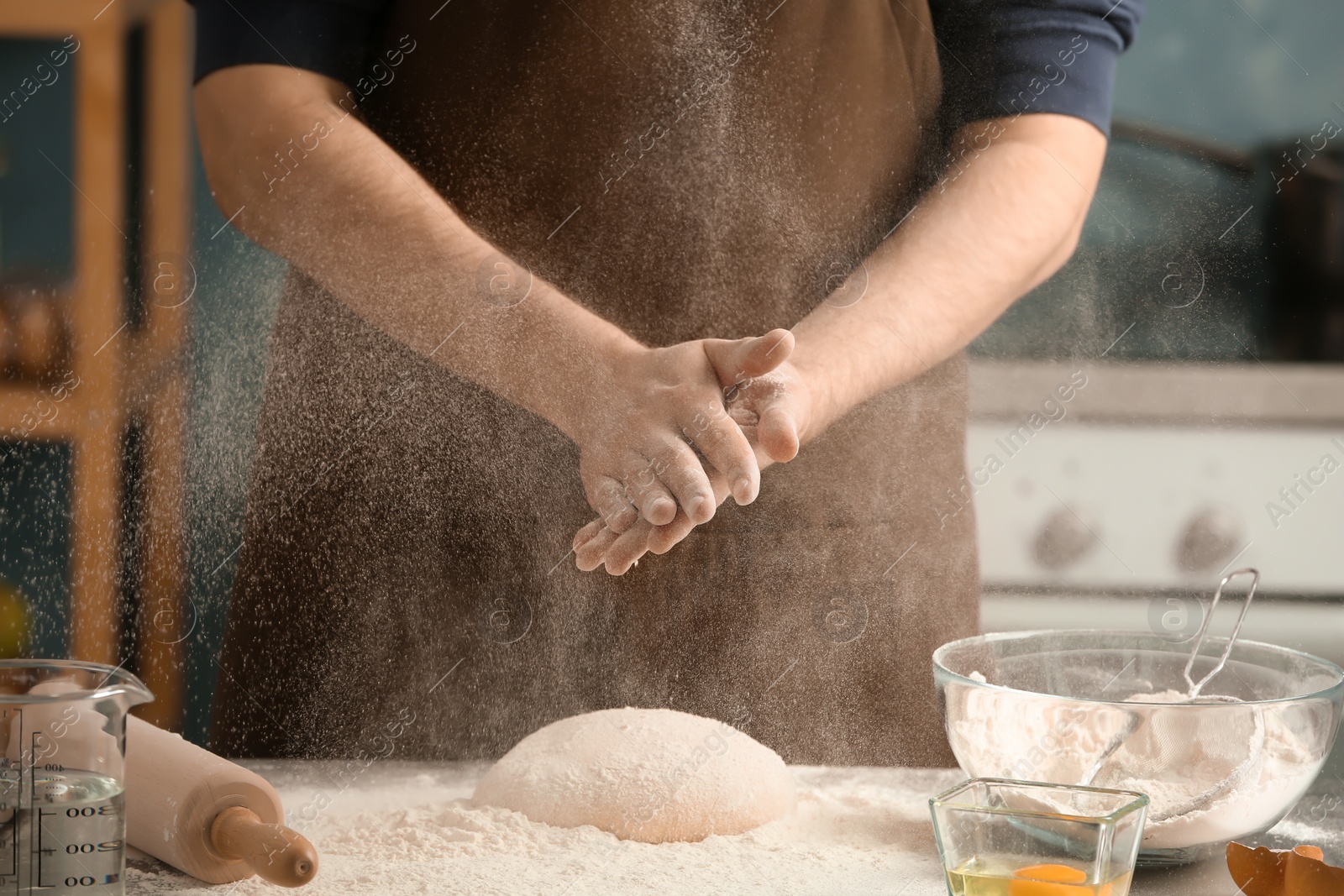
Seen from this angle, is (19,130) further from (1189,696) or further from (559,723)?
(1189,696)

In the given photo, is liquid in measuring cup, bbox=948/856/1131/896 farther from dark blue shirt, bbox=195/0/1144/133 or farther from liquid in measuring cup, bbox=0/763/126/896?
dark blue shirt, bbox=195/0/1144/133

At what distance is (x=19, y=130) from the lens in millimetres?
926

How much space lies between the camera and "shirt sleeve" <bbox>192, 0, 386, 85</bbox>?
75 cm

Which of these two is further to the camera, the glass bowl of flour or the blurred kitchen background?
the blurred kitchen background

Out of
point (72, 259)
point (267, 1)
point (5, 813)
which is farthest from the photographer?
point (72, 259)

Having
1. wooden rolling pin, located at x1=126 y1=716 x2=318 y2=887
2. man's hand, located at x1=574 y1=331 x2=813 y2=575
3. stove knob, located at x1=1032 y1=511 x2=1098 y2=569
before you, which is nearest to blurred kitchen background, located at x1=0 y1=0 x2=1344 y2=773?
stove knob, located at x1=1032 y1=511 x2=1098 y2=569

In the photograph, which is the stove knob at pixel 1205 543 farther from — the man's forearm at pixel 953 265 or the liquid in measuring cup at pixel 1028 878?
the liquid in measuring cup at pixel 1028 878

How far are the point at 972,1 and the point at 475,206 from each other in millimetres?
343

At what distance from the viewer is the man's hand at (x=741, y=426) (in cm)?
65

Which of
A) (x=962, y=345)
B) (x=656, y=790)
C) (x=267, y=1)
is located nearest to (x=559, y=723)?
(x=656, y=790)

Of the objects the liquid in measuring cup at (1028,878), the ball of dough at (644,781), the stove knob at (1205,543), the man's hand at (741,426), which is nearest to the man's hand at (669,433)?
the man's hand at (741,426)

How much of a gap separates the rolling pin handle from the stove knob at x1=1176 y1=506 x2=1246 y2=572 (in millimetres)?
Answer: 631

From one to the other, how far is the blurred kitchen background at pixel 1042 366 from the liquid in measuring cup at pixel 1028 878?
1.25 ft

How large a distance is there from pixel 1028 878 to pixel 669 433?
30 centimetres
